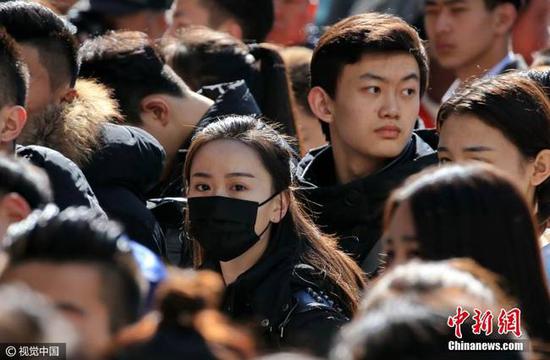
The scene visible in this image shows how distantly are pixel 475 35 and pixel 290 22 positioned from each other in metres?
2.09

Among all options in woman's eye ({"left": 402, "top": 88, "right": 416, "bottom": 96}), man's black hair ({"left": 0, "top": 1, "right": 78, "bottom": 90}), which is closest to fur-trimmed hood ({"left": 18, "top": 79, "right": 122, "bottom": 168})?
man's black hair ({"left": 0, "top": 1, "right": 78, "bottom": 90})

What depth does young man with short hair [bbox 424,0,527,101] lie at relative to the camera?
23.1 feet

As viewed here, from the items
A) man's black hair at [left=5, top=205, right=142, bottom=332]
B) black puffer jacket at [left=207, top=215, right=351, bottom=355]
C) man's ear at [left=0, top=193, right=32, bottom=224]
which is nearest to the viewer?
man's black hair at [left=5, top=205, right=142, bottom=332]

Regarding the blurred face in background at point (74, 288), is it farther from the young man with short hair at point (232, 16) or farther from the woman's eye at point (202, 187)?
the young man with short hair at point (232, 16)

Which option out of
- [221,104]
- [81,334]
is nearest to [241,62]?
[221,104]

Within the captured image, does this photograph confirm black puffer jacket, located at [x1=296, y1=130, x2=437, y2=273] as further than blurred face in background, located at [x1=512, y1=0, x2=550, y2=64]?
No

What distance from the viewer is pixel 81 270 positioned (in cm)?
310

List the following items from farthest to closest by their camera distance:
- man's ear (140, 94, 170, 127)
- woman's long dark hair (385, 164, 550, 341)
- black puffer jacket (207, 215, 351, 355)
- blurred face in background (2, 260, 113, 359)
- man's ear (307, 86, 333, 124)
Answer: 1. man's ear (140, 94, 170, 127)
2. man's ear (307, 86, 333, 124)
3. black puffer jacket (207, 215, 351, 355)
4. woman's long dark hair (385, 164, 550, 341)
5. blurred face in background (2, 260, 113, 359)

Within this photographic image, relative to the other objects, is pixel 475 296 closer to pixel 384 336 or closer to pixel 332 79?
pixel 384 336

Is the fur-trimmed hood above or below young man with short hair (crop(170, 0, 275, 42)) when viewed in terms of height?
below

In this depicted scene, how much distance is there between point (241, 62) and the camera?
667 centimetres

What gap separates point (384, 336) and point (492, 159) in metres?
2.36

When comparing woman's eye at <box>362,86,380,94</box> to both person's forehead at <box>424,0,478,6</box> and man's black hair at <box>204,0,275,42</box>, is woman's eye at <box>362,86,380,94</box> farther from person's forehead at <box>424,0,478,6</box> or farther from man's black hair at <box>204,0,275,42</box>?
man's black hair at <box>204,0,275,42</box>

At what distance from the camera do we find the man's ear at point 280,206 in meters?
5.02
